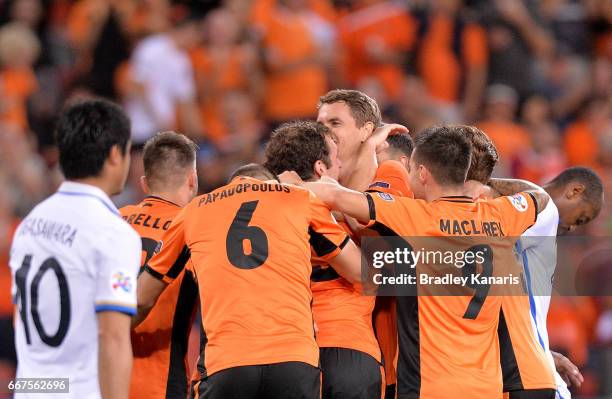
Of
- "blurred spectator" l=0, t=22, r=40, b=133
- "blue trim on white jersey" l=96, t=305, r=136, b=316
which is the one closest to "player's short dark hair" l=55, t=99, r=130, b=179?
"blue trim on white jersey" l=96, t=305, r=136, b=316

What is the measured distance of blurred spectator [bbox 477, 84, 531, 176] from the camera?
1272cm

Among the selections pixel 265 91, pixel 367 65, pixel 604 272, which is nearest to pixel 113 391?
pixel 604 272

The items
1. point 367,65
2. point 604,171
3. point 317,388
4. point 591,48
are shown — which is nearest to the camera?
point 317,388

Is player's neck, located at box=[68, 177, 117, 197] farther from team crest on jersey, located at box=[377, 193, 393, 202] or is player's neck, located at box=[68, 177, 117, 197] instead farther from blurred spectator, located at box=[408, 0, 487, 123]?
blurred spectator, located at box=[408, 0, 487, 123]

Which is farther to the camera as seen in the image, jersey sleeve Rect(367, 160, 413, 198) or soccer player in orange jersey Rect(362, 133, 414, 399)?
jersey sleeve Rect(367, 160, 413, 198)

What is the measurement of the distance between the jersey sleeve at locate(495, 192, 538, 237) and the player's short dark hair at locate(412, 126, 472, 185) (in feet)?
1.04

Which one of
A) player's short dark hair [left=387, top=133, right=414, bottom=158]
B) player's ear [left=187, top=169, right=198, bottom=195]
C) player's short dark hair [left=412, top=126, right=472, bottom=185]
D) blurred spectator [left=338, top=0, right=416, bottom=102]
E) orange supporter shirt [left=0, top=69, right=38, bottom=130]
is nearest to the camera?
player's short dark hair [left=412, top=126, right=472, bottom=185]

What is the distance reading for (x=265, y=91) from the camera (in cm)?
1278

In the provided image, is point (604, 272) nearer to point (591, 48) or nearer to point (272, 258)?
point (591, 48)

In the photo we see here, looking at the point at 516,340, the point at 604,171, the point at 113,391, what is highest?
the point at 604,171

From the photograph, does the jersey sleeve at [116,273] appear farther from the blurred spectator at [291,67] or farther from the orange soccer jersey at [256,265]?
the blurred spectator at [291,67]

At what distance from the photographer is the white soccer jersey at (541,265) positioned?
6.38 m

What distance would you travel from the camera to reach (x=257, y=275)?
5.50m

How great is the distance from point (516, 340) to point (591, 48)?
30.9ft
